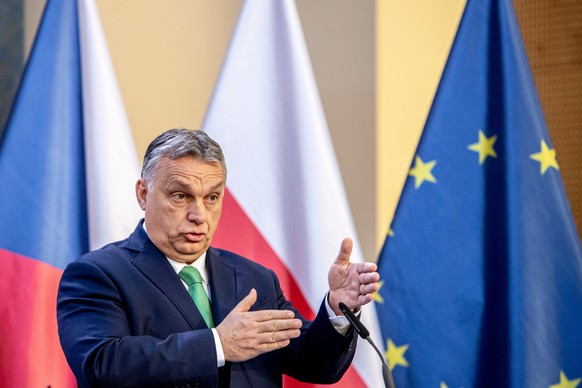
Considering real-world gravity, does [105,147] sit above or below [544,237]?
above

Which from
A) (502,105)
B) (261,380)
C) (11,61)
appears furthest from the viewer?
(11,61)

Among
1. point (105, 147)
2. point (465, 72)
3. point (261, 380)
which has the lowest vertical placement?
point (261, 380)

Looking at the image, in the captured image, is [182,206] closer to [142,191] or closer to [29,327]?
[142,191]

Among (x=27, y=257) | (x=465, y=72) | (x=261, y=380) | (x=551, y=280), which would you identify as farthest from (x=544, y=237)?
(x=27, y=257)

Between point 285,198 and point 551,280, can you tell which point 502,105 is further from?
point 285,198

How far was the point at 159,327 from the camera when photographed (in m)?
2.07

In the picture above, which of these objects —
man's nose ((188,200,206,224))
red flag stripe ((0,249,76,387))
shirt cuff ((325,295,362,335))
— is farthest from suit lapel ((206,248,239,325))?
red flag stripe ((0,249,76,387))

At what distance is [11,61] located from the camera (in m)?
3.19

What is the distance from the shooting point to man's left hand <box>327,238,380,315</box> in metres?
2.08

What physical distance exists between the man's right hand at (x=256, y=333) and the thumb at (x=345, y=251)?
287 millimetres

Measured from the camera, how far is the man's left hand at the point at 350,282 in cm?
208

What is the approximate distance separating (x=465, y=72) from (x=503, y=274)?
639 mm

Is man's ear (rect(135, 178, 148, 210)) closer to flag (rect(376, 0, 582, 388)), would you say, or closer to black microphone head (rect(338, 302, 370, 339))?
black microphone head (rect(338, 302, 370, 339))

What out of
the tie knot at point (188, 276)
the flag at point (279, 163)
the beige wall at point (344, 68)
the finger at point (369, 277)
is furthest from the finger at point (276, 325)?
the beige wall at point (344, 68)
